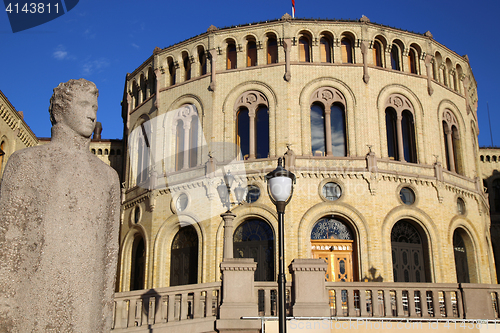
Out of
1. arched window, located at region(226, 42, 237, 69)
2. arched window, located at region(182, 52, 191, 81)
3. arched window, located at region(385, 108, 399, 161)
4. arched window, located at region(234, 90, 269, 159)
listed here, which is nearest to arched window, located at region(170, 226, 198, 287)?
arched window, located at region(234, 90, 269, 159)

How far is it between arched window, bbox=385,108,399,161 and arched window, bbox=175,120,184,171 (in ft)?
35.5

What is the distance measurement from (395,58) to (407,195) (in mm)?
7823

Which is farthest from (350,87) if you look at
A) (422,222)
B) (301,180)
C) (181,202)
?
(181,202)

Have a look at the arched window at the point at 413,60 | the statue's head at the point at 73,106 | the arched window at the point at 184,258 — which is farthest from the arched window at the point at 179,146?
the statue's head at the point at 73,106

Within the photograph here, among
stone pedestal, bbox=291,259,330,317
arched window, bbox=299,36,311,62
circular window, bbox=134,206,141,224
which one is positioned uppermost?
arched window, bbox=299,36,311,62

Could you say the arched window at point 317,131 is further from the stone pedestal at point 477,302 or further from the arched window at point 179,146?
the stone pedestal at point 477,302

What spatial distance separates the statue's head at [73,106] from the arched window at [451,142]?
82.6ft

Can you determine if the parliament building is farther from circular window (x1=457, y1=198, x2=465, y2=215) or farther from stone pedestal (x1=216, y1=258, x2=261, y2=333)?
stone pedestal (x1=216, y1=258, x2=261, y2=333)

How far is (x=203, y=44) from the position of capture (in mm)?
26578

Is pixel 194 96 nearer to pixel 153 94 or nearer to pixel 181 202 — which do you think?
pixel 153 94

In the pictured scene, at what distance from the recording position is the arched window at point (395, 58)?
26.4m

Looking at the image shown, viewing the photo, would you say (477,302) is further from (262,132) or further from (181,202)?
(181,202)

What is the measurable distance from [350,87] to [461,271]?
11120mm

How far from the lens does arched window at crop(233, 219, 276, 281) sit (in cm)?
2244
